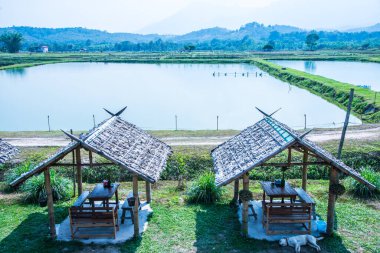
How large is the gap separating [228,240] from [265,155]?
10.7ft

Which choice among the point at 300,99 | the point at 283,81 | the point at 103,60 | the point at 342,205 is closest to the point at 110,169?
the point at 342,205

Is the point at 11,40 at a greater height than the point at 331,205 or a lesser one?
greater

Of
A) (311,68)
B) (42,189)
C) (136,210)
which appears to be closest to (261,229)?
(136,210)

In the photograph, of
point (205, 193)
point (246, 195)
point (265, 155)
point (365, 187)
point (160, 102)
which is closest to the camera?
point (265, 155)

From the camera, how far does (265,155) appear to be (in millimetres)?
11352

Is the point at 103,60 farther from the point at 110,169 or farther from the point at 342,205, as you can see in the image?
the point at 342,205

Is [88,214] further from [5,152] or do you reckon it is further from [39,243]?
[5,152]

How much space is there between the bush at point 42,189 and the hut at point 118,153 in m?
1.82

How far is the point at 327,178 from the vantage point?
1895 centimetres

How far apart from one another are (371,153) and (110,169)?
14582mm

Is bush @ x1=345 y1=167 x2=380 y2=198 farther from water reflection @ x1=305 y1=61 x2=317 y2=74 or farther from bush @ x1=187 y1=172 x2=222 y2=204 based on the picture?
water reflection @ x1=305 y1=61 x2=317 y2=74

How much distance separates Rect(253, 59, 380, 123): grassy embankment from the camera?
32.8 m

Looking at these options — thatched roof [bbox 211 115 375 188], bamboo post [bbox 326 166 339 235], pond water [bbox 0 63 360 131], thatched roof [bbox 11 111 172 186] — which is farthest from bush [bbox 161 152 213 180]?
pond water [bbox 0 63 360 131]

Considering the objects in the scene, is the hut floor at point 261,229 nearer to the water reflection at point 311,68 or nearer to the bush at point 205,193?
the bush at point 205,193
